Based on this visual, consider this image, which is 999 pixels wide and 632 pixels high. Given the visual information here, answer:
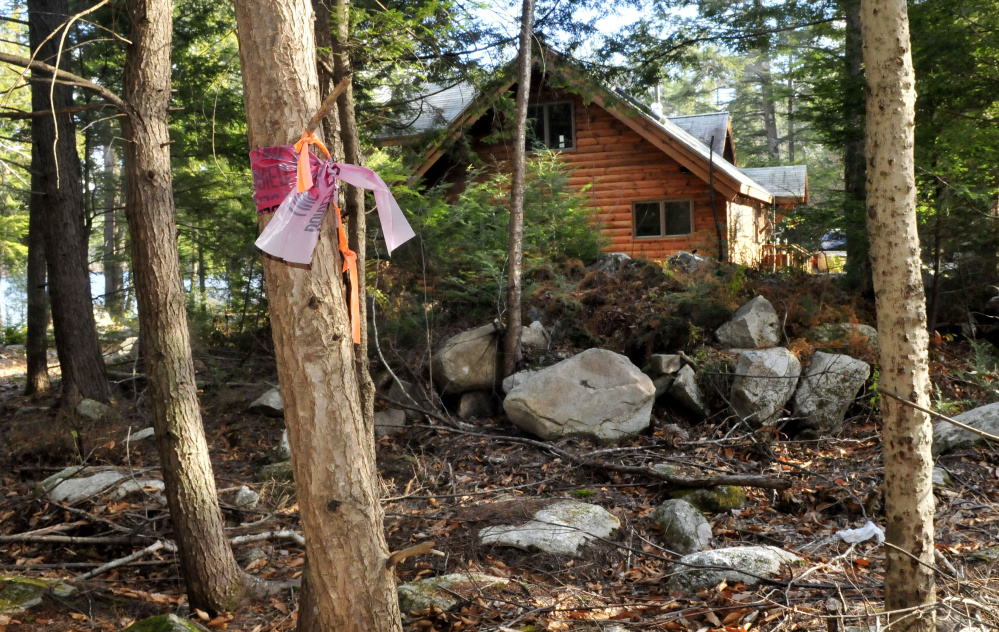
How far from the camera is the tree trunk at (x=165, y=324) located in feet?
15.8

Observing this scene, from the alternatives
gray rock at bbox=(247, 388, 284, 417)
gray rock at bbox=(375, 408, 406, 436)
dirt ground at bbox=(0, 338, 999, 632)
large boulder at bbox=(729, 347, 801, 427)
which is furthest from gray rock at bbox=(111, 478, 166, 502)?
large boulder at bbox=(729, 347, 801, 427)

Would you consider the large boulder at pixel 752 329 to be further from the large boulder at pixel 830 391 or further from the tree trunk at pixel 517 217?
the tree trunk at pixel 517 217

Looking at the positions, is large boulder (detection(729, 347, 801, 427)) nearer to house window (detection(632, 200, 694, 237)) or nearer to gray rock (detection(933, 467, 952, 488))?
gray rock (detection(933, 467, 952, 488))

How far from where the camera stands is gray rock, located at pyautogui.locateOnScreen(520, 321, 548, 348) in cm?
1011

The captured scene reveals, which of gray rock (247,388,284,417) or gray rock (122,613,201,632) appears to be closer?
gray rock (122,613,201,632)

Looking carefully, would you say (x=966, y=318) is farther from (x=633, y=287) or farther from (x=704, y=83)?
(x=704, y=83)

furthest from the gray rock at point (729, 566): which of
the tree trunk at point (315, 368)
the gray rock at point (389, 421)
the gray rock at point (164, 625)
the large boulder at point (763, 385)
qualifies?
the gray rock at point (389, 421)

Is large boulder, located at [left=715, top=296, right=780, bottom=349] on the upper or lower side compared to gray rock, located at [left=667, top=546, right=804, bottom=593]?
upper

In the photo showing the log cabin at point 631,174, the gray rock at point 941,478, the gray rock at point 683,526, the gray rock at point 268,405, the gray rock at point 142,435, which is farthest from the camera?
the log cabin at point 631,174

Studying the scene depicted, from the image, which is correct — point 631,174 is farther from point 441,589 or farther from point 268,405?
point 441,589

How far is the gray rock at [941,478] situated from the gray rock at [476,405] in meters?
4.99

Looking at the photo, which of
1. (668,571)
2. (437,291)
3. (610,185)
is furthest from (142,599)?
(610,185)

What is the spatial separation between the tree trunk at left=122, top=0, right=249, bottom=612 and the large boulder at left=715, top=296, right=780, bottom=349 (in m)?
6.78

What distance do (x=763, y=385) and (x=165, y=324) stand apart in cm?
648
